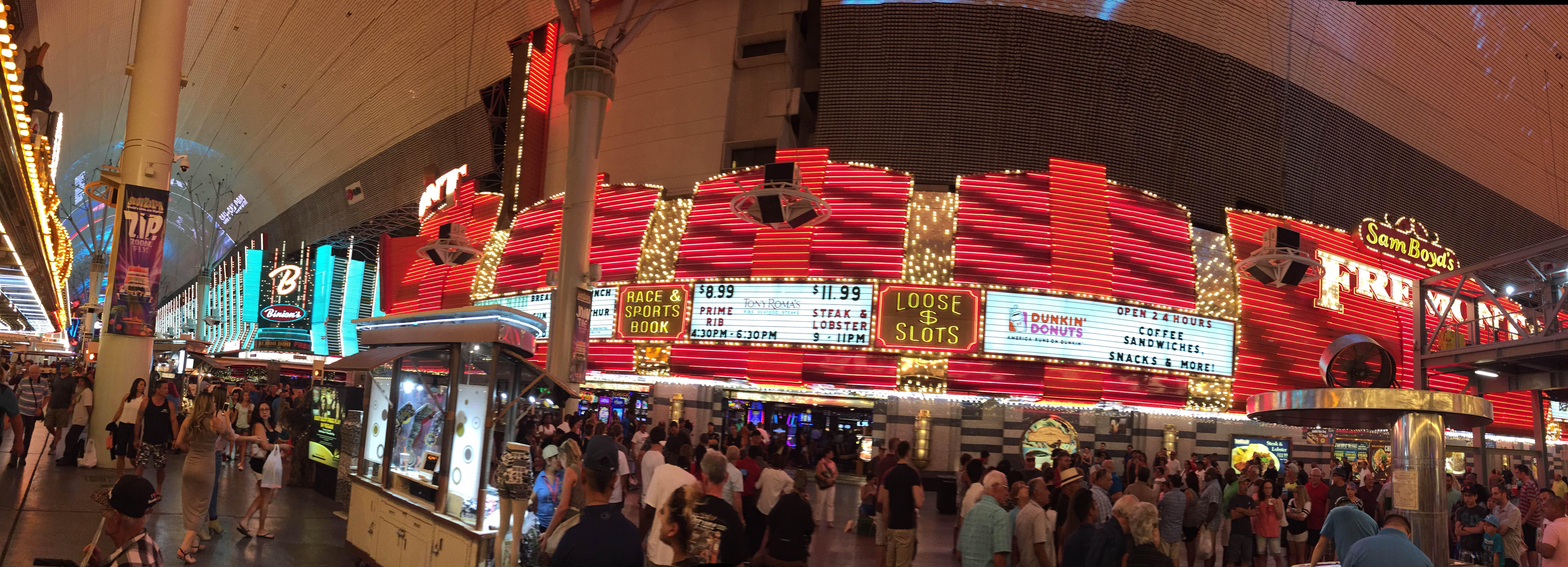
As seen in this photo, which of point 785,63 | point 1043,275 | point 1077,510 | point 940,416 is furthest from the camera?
point 785,63

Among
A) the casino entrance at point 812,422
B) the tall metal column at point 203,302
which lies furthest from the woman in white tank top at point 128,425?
the tall metal column at point 203,302

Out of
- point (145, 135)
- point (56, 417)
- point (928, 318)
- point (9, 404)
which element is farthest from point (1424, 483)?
point (56, 417)

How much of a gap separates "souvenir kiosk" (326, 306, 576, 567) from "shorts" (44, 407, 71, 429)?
9.10 m

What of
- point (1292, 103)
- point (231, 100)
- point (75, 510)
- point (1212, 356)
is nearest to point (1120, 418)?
point (1212, 356)

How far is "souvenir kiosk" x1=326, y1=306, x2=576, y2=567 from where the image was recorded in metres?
8.61

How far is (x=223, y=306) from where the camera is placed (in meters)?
53.1

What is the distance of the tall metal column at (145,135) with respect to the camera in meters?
14.2

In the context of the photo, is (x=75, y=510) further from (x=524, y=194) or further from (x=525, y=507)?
(x=524, y=194)

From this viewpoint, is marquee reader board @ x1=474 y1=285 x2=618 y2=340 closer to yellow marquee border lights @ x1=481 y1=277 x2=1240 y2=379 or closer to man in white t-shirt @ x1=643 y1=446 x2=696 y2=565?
yellow marquee border lights @ x1=481 y1=277 x2=1240 y2=379

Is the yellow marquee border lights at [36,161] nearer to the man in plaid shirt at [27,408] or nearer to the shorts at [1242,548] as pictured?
the man in plaid shirt at [27,408]

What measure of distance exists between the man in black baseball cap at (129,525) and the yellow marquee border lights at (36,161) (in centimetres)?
674

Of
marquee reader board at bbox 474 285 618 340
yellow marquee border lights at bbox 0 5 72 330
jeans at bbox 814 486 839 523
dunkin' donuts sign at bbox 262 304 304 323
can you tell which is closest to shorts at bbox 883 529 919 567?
jeans at bbox 814 486 839 523

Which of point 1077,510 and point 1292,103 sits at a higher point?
point 1292,103

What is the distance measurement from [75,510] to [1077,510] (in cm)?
1049
